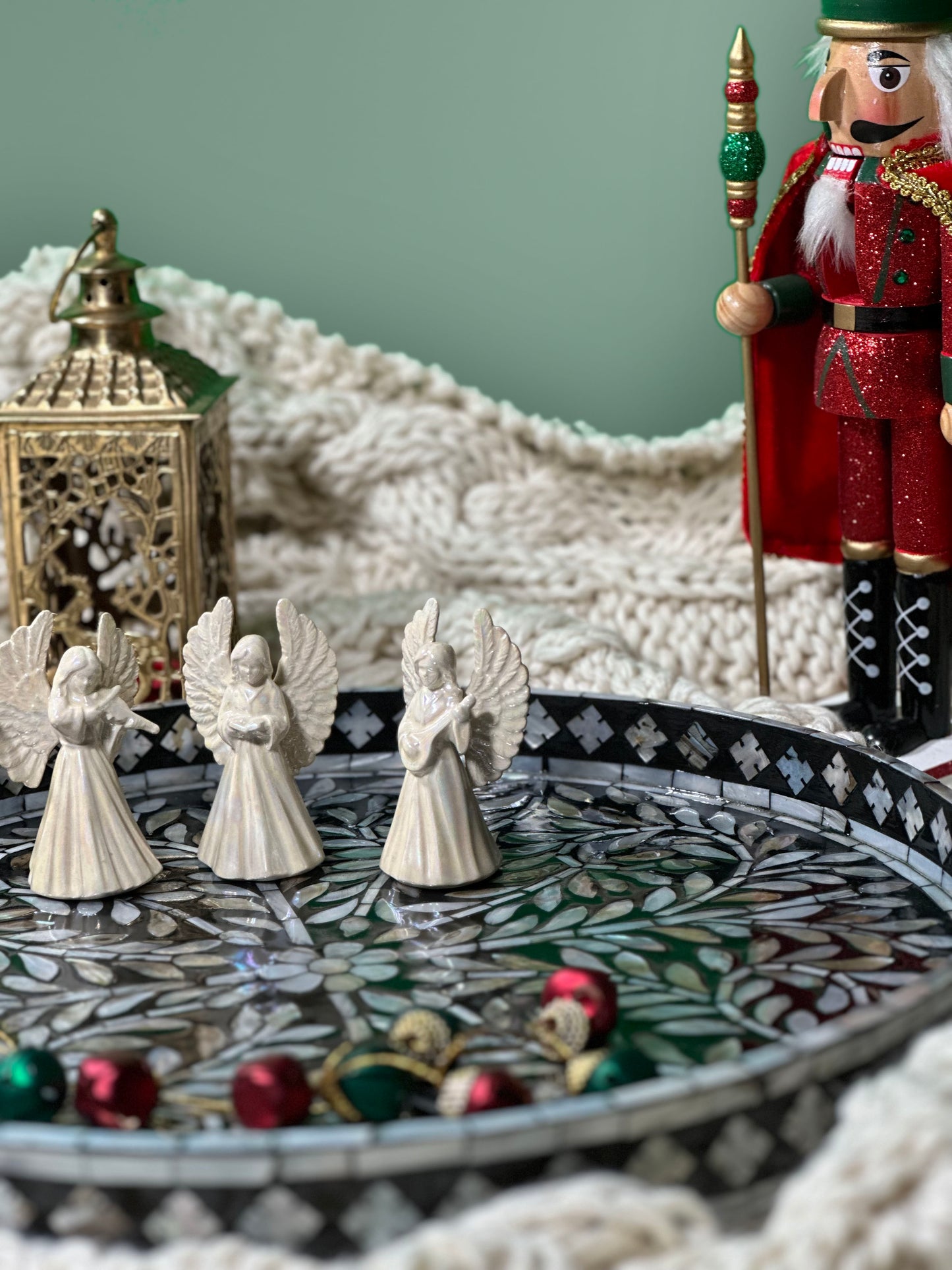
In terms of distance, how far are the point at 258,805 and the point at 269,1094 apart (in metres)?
0.26

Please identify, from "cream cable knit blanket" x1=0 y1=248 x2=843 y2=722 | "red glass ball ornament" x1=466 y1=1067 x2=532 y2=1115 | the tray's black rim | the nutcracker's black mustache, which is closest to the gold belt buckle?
the nutcracker's black mustache

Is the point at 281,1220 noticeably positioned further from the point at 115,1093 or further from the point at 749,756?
the point at 749,756

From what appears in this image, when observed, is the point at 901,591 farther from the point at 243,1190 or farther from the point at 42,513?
→ the point at 243,1190

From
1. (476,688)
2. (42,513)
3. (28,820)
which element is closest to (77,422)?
(42,513)

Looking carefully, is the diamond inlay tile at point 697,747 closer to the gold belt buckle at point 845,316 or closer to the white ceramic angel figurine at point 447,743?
the white ceramic angel figurine at point 447,743

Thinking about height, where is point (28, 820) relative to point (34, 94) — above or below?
below

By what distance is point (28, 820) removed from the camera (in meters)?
0.98

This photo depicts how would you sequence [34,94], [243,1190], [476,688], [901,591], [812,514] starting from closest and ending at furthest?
[243,1190] → [476,688] → [901,591] → [812,514] → [34,94]

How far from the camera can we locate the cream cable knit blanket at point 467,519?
1.37 metres

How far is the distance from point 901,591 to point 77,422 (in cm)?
59

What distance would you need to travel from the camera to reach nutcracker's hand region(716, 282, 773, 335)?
1211 millimetres

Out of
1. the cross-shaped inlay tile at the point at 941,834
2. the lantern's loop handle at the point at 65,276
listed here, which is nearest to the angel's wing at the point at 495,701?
the cross-shaped inlay tile at the point at 941,834

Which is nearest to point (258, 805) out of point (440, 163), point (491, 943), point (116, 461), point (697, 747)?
point (491, 943)

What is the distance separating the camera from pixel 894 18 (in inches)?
43.7
